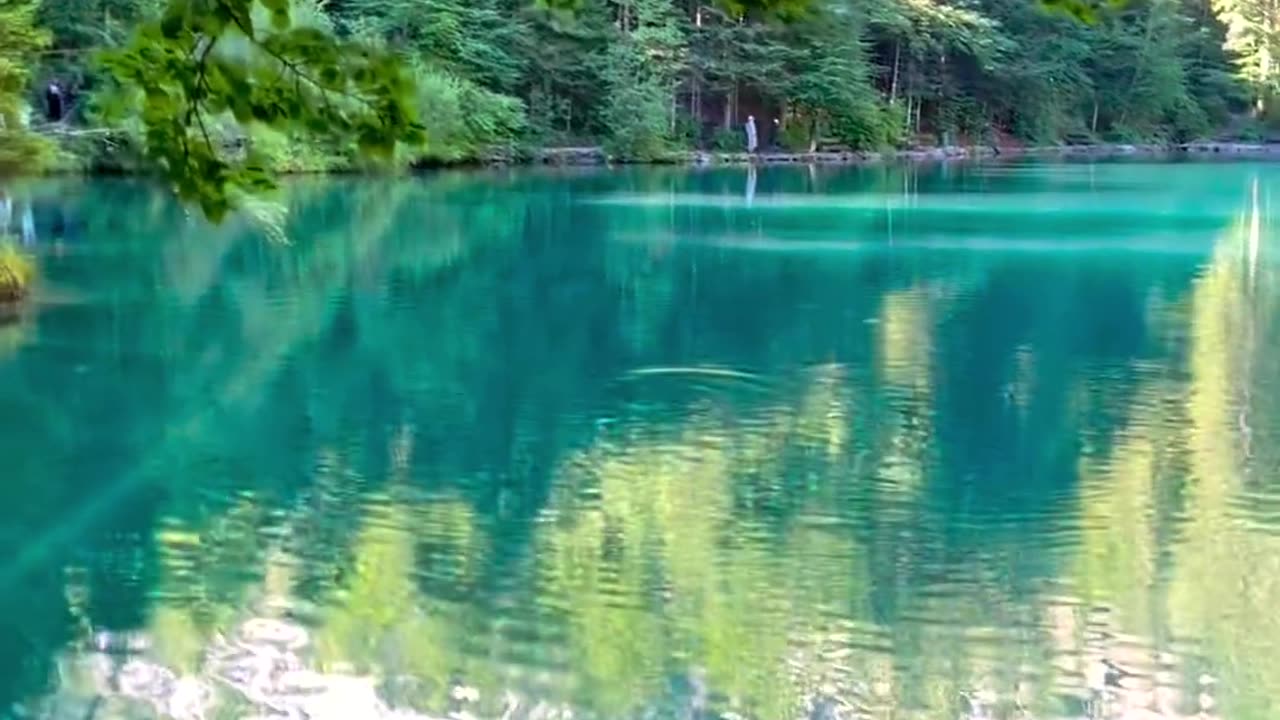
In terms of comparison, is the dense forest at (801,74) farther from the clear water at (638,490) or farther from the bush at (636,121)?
the clear water at (638,490)

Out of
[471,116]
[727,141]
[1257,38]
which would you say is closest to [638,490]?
[471,116]

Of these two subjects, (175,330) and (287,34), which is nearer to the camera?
(287,34)

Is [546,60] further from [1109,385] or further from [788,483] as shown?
[788,483]

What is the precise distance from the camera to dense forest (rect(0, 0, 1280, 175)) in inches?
1359

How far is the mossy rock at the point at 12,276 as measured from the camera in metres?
15.6

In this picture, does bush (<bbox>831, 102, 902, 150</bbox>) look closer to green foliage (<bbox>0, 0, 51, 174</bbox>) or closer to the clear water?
the clear water

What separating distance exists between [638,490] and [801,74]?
31.4 m

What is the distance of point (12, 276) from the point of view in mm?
15711

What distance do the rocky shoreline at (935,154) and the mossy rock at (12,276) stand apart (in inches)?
821

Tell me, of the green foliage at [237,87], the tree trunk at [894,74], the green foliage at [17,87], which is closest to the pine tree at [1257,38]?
the tree trunk at [894,74]

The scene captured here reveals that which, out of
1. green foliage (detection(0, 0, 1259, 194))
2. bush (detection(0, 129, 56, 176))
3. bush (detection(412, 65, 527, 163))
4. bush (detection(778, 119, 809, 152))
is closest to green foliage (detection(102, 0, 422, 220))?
green foliage (detection(0, 0, 1259, 194))

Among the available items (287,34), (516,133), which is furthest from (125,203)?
(287,34)

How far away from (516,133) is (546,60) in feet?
5.55

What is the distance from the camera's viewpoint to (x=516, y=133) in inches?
1436
